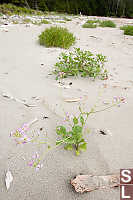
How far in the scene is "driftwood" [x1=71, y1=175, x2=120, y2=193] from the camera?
123 centimetres

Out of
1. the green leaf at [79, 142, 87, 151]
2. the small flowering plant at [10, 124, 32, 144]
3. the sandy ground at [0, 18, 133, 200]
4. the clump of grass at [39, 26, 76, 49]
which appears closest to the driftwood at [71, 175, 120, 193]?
the sandy ground at [0, 18, 133, 200]

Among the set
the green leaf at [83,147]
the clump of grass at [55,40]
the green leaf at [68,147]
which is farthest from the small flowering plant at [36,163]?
the clump of grass at [55,40]

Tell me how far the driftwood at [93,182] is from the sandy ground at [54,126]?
46mm

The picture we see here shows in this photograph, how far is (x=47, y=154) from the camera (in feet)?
5.04

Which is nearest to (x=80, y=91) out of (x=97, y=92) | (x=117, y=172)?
(x=97, y=92)

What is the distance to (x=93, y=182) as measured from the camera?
126 centimetres

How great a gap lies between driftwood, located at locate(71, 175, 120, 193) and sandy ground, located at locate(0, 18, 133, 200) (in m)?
0.05

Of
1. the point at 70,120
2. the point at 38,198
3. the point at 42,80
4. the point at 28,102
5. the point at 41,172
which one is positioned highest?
the point at 42,80

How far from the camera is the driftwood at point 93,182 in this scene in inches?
48.5

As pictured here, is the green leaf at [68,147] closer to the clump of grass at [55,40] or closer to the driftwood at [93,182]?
the driftwood at [93,182]

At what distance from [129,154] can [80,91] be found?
1.37m

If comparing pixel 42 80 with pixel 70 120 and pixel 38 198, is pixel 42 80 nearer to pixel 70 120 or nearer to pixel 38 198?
pixel 70 120

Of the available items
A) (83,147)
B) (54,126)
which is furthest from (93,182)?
(54,126)

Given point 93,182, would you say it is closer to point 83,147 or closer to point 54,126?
point 83,147
